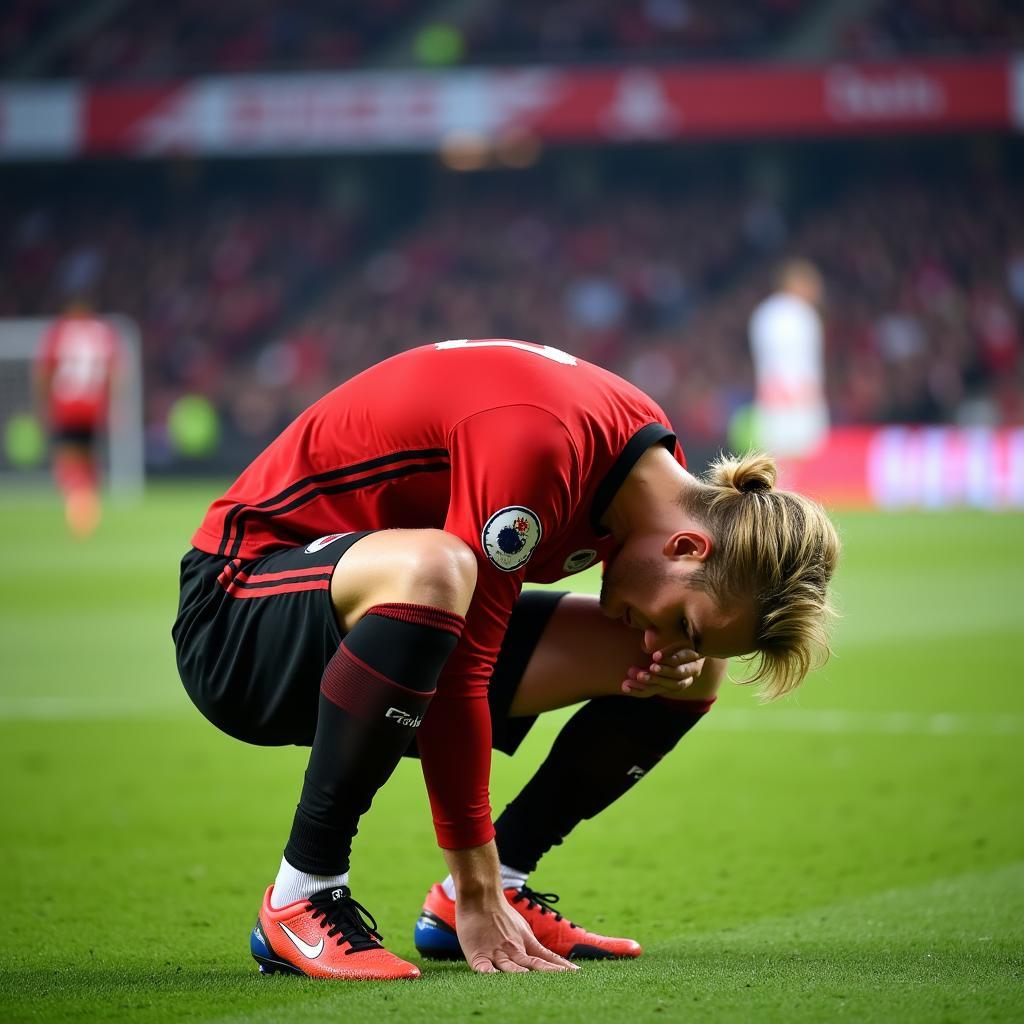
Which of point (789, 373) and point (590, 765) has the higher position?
point (590, 765)

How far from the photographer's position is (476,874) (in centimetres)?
251

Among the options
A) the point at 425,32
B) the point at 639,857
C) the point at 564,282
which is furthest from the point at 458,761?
the point at 425,32

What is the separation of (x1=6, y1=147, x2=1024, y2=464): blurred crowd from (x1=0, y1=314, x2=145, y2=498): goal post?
82cm

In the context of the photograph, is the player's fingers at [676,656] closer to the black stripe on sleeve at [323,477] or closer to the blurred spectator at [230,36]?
the black stripe on sleeve at [323,477]

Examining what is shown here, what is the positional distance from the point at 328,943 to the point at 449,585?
2.09ft

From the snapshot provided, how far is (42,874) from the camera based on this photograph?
140 inches

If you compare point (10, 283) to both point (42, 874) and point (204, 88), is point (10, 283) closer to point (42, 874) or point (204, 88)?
point (204, 88)

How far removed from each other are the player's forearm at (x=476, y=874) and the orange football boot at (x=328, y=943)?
148 mm

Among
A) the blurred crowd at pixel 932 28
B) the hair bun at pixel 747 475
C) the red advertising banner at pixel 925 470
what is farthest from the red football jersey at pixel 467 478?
the blurred crowd at pixel 932 28

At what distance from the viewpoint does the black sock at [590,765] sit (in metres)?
2.91

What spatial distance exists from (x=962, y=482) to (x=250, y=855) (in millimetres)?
12955

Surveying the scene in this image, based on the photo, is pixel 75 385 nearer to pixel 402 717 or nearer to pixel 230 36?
pixel 230 36

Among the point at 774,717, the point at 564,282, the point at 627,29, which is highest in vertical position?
the point at 627,29

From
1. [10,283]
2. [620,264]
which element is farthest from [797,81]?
[10,283]
